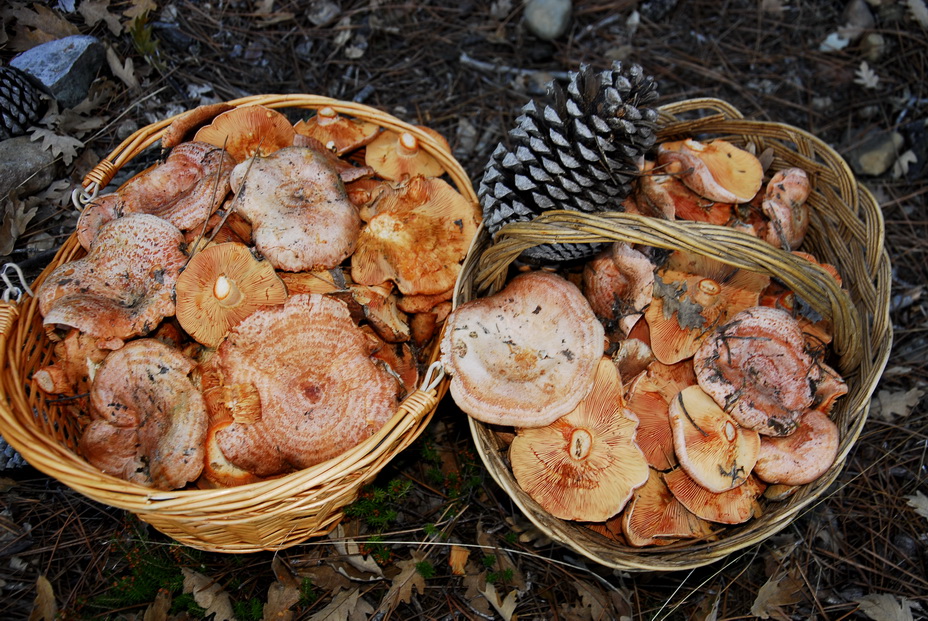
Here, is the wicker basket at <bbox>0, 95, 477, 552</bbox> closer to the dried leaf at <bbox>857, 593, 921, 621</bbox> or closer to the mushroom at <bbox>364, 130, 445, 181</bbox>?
the mushroom at <bbox>364, 130, 445, 181</bbox>

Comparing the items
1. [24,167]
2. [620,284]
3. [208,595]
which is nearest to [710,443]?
[620,284]

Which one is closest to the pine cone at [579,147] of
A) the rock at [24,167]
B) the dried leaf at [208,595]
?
the dried leaf at [208,595]

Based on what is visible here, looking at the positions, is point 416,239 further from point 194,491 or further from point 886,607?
point 886,607

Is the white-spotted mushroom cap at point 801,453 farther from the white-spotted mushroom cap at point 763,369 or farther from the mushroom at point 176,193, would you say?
the mushroom at point 176,193

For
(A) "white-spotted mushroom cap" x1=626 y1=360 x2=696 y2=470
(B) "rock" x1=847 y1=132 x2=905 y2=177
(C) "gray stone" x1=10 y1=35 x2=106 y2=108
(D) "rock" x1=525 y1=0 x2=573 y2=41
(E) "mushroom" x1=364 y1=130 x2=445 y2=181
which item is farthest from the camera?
(D) "rock" x1=525 y1=0 x2=573 y2=41

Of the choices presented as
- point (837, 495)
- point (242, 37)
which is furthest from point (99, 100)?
point (837, 495)

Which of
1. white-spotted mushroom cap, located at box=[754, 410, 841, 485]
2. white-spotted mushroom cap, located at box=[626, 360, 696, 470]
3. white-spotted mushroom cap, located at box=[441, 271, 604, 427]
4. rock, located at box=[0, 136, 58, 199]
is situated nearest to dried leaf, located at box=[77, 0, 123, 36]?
rock, located at box=[0, 136, 58, 199]

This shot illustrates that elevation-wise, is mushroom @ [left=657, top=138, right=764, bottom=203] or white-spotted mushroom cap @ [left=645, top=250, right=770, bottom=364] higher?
mushroom @ [left=657, top=138, right=764, bottom=203]
